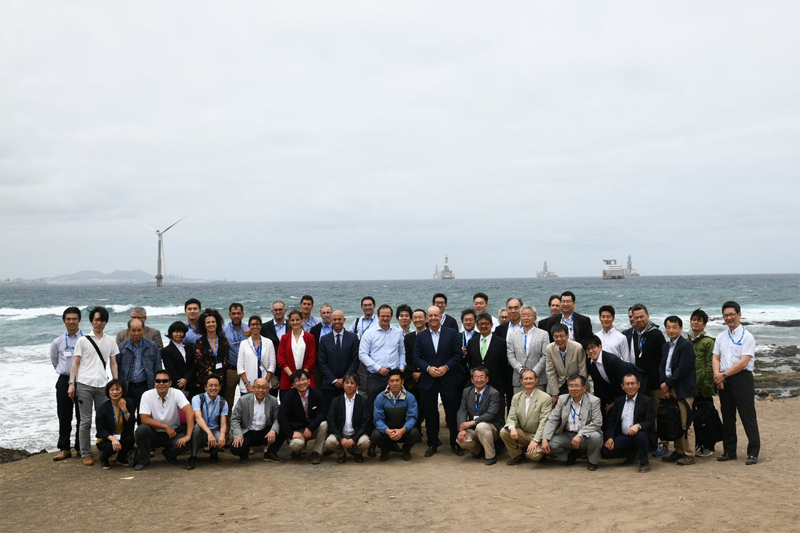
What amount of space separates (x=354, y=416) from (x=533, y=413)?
201 centimetres

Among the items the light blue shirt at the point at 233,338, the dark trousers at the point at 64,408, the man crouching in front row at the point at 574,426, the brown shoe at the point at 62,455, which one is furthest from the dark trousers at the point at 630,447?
the brown shoe at the point at 62,455

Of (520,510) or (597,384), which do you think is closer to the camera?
(520,510)

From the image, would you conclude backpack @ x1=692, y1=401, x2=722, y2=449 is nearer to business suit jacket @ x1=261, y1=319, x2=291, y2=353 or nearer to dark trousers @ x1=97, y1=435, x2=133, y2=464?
business suit jacket @ x1=261, y1=319, x2=291, y2=353

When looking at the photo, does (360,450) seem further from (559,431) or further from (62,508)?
(62,508)

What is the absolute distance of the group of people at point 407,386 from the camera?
640cm

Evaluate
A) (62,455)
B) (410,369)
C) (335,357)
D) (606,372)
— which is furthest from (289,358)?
(606,372)

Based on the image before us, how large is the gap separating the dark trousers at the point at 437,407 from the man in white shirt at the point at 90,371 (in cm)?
362

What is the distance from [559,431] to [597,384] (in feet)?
2.22

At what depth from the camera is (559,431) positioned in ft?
21.6

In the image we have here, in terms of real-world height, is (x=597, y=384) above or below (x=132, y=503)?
above

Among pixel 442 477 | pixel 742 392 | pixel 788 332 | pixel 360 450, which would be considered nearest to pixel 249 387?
pixel 360 450

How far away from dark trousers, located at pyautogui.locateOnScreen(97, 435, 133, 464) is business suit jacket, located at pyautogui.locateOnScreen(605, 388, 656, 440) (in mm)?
5173

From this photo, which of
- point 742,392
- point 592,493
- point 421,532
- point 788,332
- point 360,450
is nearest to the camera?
point 421,532

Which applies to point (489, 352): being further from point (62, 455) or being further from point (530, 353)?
point (62, 455)
